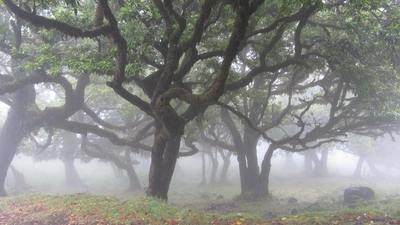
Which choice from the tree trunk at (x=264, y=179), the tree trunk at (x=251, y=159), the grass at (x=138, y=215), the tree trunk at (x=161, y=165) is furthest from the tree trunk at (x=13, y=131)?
the tree trunk at (x=264, y=179)

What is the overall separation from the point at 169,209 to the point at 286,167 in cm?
3967

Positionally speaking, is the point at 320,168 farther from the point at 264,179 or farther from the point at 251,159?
the point at 251,159

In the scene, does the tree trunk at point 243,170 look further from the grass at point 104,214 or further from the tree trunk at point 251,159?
the grass at point 104,214

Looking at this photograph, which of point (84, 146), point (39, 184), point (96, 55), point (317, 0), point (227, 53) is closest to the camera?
point (227, 53)

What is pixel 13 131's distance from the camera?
50.6ft

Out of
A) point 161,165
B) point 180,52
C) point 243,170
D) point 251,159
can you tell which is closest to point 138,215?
point 161,165

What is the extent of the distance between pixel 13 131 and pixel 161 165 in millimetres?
9345

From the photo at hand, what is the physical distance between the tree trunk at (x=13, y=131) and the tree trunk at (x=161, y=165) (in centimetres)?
868

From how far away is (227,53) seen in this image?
6418mm

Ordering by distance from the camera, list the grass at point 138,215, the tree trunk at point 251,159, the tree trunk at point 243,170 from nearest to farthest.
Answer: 1. the grass at point 138,215
2. the tree trunk at point 251,159
3. the tree trunk at point 243,170

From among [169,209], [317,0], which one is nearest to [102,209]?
[169,209]

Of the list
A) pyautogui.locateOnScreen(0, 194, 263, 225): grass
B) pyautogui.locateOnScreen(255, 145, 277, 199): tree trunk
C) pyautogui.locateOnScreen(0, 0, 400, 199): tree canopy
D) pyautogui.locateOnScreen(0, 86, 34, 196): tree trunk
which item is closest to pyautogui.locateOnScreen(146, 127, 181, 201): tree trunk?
pyautogui.locateOnScreen(0, 0, 400, 199): tree canopy

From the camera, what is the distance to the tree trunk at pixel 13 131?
1512 centimetres

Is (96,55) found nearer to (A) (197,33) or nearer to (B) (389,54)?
(A) (197,33)
